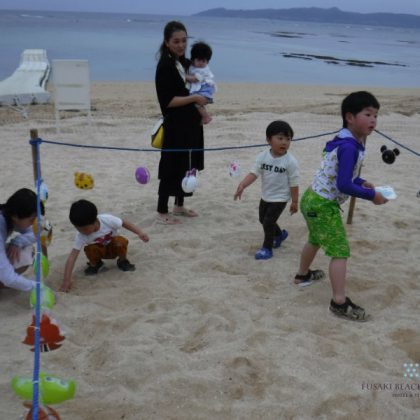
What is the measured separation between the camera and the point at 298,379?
8.48ft

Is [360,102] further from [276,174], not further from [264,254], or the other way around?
[264,254]

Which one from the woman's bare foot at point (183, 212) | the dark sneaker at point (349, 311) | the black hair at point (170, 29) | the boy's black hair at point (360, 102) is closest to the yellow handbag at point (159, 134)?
the black hair at point (170, 29)

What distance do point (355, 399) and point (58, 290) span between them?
2.08m

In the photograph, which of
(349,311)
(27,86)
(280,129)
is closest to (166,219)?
(280,129)

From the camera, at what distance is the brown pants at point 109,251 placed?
3676 millimetres

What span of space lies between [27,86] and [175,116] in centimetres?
854

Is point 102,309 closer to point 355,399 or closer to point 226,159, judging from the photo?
point 355,399

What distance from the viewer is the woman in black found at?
4.14m

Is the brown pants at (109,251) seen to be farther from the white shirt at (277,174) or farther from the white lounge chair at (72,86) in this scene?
the white lounge chair at (72,86)

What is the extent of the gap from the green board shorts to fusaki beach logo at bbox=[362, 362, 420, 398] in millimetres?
786

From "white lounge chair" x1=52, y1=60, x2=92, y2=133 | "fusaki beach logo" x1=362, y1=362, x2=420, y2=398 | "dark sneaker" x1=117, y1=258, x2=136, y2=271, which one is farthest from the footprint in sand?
"white lounge chair" x1=52, y1=60, x2=92, y2=133

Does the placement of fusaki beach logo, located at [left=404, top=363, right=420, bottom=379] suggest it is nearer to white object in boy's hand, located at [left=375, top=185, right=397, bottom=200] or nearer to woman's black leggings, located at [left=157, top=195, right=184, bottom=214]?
white object in boy's hand, located at [left=375, top=185, right=397, bottom=200]

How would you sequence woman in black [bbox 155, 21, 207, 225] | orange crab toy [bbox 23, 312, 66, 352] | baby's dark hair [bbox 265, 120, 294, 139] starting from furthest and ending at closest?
woman in black [bbox 155, 21, 207, 225] < baby's dark hair [bbox 265, 120, 294, 139] < orange crab toy [bbox 23, 312, 66, 352]

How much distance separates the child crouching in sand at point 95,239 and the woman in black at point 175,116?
0.97 meters
